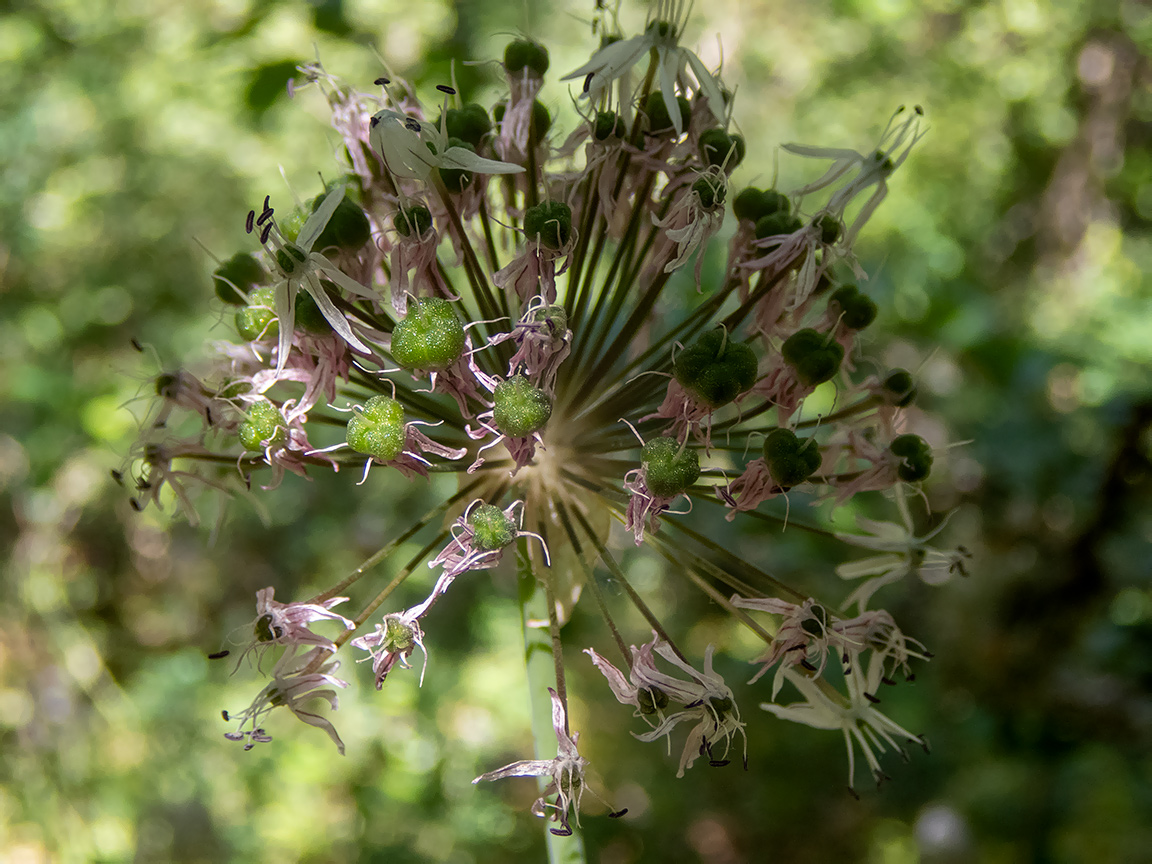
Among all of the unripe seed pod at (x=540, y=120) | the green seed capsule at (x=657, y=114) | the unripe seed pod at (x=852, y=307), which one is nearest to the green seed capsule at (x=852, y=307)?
the unripe seed pod at (x=852, y=307)

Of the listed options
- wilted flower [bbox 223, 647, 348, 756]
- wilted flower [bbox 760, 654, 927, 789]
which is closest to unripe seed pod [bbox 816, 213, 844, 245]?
wilted flower [bbox 760, 654, 927, 789]

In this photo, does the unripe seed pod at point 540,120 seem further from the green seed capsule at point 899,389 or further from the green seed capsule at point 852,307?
the green seed capsule at point 899,389

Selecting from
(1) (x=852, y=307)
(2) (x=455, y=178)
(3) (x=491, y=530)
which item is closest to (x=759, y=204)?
(1) (x=852, y=307)

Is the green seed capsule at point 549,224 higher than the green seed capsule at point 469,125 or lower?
lower

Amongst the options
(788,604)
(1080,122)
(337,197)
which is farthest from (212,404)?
(1080,122)

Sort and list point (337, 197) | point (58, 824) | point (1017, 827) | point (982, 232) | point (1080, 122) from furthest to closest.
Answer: point (1080, 122), point (982, 232), point (58, 824), point (1017, 827), point (337, 197)

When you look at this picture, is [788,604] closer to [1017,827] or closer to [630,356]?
[630,356]

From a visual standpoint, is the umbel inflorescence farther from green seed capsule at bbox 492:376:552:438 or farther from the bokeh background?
the bokeh background
